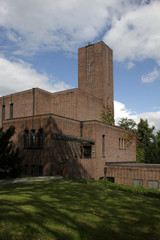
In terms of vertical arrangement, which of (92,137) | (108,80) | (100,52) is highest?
(100,52)

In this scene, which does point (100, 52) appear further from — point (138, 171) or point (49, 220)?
point (49, 220)

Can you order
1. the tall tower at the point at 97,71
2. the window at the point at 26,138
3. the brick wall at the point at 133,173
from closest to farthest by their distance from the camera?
1. the brick wall at the point at 133,173
2. the window at the point at 26,138
3. the tall tower at the point at 97,71

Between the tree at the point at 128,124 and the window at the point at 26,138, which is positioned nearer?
the window at the point at 26,138

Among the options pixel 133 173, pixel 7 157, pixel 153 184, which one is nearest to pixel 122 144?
pixel 133 173

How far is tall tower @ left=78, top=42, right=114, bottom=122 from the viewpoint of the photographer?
4208 centimetres

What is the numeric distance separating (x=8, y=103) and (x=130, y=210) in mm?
37075

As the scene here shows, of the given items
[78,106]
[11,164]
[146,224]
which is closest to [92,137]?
[78,106]

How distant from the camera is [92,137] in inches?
1061

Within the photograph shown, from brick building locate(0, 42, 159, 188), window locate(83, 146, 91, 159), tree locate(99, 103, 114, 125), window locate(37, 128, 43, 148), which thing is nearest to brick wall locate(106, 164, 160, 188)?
brick building locate(0, 42, 159, 188)

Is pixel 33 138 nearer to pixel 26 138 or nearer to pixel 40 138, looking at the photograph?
pixel 40 138

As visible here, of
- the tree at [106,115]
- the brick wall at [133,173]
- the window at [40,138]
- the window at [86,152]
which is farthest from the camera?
the tree at [106,115]

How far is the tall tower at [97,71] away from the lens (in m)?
42.1

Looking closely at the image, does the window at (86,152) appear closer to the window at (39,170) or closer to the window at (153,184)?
the window at (39,170)

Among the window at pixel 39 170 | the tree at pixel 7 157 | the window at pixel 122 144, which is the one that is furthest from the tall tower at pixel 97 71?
the tree at pixel 7 157
